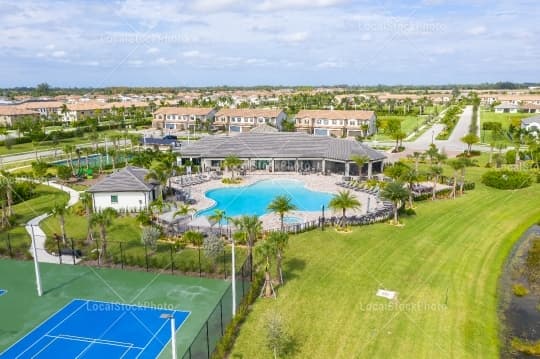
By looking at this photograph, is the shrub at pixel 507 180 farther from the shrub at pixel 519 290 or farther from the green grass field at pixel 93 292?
the green grass field at pixel 93 292

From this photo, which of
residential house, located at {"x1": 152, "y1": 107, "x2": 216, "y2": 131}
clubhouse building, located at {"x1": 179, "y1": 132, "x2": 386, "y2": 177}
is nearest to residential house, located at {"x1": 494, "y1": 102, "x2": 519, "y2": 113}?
residential house, located at {"x1": 152, "y1": 107, "x2": 216, "y2": 131}

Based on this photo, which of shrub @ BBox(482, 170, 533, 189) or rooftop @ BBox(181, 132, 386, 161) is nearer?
shrub @ BBox(482, 170, 533, 189)

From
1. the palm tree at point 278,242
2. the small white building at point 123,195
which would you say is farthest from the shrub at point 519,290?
the small white building at point 123,195

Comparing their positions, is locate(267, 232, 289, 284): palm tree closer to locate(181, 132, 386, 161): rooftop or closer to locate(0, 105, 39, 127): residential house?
locate(181, 132, 386, 161): rooftop

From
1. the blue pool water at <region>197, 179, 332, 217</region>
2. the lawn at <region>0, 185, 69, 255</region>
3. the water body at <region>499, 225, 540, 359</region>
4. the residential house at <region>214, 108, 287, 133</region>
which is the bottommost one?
the water body at <region>499, 225, 540, 359</region>

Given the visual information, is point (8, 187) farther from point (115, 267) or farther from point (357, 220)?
point (357, 220)

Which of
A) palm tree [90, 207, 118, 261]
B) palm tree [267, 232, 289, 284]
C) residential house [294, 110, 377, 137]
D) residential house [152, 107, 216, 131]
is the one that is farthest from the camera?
residential house [152, 107, 216, 131]

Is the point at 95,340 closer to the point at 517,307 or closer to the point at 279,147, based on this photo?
the point at 517,307
